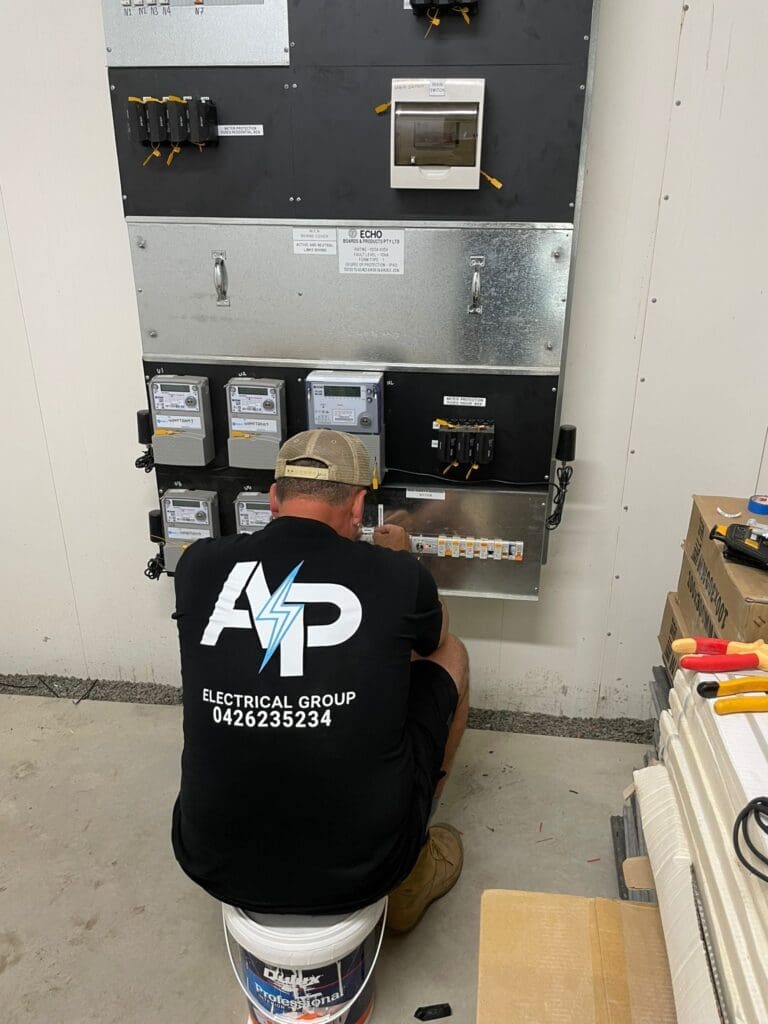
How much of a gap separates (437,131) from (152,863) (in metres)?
1.83

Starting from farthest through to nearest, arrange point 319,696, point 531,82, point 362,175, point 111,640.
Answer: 1. point 111,640
2. point 362,175
3. point 531,82
4. point 319,696

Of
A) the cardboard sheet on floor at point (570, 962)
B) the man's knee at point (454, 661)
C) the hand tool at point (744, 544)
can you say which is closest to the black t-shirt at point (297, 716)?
the cardboard sheet on floor at point (570, 962)

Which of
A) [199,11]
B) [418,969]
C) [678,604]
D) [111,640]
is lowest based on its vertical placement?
[418,969]

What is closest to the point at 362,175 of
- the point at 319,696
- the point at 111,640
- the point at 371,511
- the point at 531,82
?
the point at 531,82

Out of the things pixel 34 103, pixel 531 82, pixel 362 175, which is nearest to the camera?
pixel 531 82

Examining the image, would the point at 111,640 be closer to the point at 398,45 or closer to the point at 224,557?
the point at 224,557

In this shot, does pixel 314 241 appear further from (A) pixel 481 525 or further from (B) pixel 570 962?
(B) pixel 570 962

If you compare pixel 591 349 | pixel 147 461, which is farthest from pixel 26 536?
pixel 591 349

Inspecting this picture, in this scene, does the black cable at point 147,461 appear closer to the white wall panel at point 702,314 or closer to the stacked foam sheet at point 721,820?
the white wall panel at point 702,314

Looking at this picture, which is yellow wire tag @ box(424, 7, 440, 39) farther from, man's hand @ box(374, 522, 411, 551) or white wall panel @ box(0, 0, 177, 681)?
man's hand @ box(374, 522, 411, 551)

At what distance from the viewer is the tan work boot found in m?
1.54

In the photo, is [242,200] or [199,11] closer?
[199,11]

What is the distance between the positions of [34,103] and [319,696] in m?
1.61

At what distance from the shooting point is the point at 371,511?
71.0 inches
